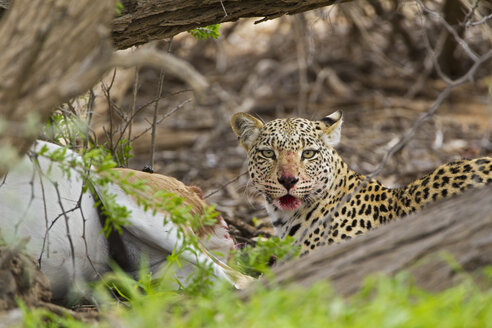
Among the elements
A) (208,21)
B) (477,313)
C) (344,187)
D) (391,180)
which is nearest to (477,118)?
(391,180)

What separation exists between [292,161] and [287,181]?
17 cm

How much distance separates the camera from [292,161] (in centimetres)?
517

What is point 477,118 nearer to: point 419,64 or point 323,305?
point 419,64

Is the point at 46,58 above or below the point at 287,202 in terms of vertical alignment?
above

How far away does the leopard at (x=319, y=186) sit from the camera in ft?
16.8

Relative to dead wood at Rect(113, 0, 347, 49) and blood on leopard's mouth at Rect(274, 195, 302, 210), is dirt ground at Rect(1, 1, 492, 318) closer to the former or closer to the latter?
blood on leopard's mouth at Rect(274, 195, 302, 210)

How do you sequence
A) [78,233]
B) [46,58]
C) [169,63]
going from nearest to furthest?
1. [169,63]
2. [46,58]
3. [78,233]

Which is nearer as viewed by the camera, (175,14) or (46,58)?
(46,58)

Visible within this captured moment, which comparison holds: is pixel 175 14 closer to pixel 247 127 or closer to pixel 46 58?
pixel 247 127

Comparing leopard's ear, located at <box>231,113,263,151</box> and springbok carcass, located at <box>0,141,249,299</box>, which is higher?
leopard's ear, located at <box>231,113,263,151</box>

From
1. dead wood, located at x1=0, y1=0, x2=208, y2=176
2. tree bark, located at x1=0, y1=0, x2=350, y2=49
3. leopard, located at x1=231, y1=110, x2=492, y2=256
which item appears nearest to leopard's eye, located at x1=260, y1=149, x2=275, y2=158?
leopard, located at x1=231, y1=110, x2=492, y2=256

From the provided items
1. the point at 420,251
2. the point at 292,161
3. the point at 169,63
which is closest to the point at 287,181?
the point at 292,161

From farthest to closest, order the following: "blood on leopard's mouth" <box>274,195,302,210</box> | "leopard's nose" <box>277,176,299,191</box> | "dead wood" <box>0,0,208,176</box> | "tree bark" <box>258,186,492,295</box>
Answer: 1. "blood on leopard's mouth" <box>274,195,302,210</box>
2. "leopard's nose" <box>277,176,299,191</box>
3. "tree bark" <box>258,186,492,295</box>
4. "dead wood" <box>0,0,208,176</box>

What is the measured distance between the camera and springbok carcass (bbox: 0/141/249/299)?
4.48 meters
